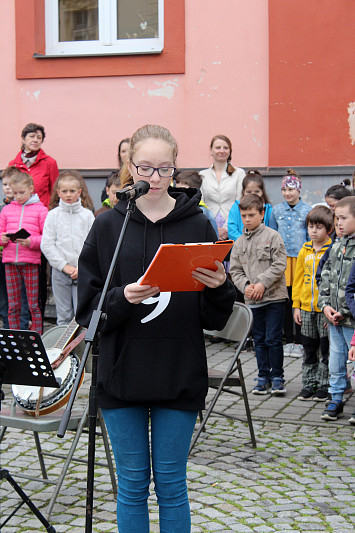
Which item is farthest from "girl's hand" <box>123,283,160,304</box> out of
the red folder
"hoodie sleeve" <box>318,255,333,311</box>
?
"hoodie sleeve" <box>318,255,333,311</box>

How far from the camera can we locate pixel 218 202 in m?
9.07

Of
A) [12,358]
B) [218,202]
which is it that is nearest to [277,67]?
[218,202]

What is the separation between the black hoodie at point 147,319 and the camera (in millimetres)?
3068

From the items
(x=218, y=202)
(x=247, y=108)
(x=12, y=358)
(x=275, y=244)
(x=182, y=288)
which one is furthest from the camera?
(x=247, y=108)

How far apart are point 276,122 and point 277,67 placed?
650 millimetres

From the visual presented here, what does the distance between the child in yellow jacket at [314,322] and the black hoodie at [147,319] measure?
3.60m

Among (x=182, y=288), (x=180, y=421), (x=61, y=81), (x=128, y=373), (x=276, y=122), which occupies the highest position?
(x=61, y=81)

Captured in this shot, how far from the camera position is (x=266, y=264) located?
6.99 m

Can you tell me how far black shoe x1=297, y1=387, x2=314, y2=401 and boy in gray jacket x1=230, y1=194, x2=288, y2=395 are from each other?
18 centimetres

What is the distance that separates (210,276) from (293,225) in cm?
555

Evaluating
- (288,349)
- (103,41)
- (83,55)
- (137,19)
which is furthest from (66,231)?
(137,19)

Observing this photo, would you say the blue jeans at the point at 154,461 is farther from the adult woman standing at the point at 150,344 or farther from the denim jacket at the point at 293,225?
the denim jacket at the point at 293,225

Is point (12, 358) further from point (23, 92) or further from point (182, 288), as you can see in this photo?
point (23, 92)

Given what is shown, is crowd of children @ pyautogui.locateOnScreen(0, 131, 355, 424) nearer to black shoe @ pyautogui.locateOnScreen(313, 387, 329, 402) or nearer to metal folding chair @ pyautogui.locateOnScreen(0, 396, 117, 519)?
black shoe @ pyautogui.locateOnScreen(313, 387, 329, 402)
